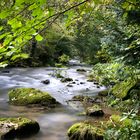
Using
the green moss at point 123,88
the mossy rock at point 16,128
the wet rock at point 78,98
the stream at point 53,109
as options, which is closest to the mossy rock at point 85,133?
the stream at point 53,109

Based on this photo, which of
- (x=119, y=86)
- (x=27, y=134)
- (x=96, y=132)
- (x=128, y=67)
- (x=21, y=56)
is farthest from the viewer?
(x=119, y=86)

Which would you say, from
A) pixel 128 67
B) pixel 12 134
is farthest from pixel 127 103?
pixel 12 134

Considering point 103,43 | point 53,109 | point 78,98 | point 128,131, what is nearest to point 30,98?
point 53,109

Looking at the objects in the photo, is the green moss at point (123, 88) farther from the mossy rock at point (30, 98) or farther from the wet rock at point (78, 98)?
the mossy rock at point (30, 98)

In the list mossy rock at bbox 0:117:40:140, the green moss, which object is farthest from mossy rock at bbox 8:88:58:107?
mossy rock at bbox 0:117:40:140

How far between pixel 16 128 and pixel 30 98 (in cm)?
376

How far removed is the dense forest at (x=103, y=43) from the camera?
201cm

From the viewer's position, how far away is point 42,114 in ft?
32.0

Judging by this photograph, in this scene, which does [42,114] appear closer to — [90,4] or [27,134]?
[27,134]

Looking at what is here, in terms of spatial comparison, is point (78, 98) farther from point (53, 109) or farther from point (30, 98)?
point (30, 98)

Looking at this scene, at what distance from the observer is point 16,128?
24.0ft

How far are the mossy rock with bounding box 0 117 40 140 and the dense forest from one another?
35cm

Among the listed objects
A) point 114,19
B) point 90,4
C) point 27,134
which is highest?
point 114,19

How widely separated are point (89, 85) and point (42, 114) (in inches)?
265
